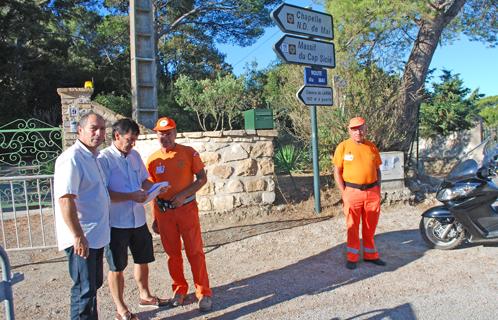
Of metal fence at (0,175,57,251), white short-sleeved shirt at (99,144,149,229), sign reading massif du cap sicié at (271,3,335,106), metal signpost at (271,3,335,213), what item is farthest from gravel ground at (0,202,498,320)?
sign reading massif du cap sicié at (271,3,335,106)

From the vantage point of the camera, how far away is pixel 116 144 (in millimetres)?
3557

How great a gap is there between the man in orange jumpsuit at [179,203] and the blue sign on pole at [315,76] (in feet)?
10.7

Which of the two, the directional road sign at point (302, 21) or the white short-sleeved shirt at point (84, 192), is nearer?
the white short-sleeved shirt at point (84, 192)

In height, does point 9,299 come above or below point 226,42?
below

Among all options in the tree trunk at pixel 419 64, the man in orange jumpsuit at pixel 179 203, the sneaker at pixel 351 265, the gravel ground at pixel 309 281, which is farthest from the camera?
the tree trunk at pixel 419 64

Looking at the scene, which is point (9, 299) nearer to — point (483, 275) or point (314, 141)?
point (483, 275)

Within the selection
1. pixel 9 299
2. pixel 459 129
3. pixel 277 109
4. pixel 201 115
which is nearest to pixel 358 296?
pixel 9 299

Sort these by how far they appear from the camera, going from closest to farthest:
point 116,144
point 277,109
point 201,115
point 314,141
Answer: point 116,144 < point 314,141 < point 277,109 < point 201,115

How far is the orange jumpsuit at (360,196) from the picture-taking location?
15.7 ft

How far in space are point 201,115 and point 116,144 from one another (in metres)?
14.4

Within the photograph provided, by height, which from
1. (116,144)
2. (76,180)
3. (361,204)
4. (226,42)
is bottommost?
(361,204)

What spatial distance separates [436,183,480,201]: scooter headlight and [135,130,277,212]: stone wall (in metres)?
2.88

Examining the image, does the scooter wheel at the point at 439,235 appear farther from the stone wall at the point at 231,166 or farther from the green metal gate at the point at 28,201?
the green metal gate at the point at 28,201

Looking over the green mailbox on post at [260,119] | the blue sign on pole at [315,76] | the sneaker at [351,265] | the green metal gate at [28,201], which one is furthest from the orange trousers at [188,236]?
the blue sign on pole at [315,76]
